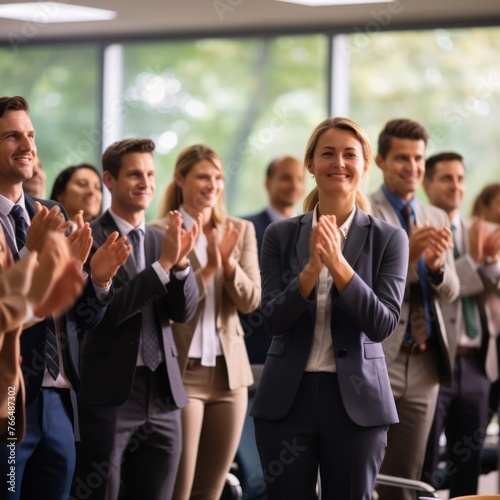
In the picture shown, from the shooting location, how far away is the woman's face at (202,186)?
13.9 ft

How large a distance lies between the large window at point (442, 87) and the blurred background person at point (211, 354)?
108 inches

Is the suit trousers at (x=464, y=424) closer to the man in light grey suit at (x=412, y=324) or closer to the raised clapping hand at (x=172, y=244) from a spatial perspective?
the man in light grey suit at (x=412, y=324)

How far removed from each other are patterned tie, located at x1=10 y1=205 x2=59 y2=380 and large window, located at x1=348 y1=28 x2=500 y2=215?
13.2 ft

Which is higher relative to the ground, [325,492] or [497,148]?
[497,148]

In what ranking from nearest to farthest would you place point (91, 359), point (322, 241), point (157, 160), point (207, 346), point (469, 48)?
1. point (322, 241)
2. point (91, 359)
3. point (207, 346)
4. point (469, 48)
5. point (157, 160)

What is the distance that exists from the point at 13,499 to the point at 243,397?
1.43 m

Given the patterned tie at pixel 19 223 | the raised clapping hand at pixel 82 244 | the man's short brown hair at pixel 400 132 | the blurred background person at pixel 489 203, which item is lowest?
the raised clapping hand at pixel 82 244

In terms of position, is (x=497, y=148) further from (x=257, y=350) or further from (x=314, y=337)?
(x=314, y=337)

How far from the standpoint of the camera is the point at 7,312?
7.16ft

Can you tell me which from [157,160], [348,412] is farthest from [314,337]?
[157,160]

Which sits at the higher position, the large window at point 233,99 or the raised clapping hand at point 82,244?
the large window at point 233,99

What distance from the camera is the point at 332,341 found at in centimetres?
296

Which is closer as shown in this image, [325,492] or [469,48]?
[325,492]

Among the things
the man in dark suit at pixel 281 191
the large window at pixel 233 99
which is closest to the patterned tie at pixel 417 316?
the man in dark suit at pixel 281 191
